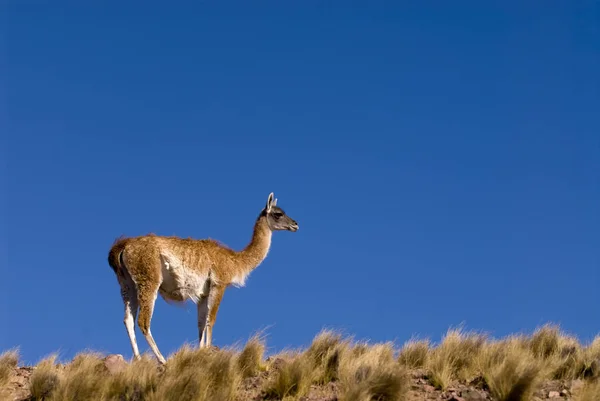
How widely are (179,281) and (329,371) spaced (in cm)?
519

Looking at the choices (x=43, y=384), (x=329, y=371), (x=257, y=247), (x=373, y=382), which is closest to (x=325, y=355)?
(x=329, y=371)

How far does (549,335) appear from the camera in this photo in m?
16.7

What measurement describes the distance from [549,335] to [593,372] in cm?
267

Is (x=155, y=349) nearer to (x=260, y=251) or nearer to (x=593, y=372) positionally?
(x=260, y=251)

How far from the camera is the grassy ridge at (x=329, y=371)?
1272 cm

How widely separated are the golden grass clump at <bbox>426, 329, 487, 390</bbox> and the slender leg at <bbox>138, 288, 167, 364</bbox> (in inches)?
221

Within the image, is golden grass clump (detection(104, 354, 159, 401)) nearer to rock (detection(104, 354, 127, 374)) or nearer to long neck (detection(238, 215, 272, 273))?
rock (detection(104, 354, 127, 374))

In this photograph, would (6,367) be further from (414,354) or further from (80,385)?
(414,354)

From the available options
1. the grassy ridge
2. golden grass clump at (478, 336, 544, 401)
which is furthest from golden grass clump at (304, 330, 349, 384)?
golden grass clump at (478, 336, 544, 401)

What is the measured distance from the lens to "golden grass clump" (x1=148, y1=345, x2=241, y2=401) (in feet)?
42.4

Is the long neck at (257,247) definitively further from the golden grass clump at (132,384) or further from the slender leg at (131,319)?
the golden grass clump at (132,384)

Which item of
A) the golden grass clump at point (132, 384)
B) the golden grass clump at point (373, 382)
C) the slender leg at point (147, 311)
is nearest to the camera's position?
the golden grass clump at point (373, 382)

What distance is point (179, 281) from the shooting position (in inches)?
718

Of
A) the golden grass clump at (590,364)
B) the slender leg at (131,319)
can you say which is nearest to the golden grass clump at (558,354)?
the golden grass clump at (590,364)
